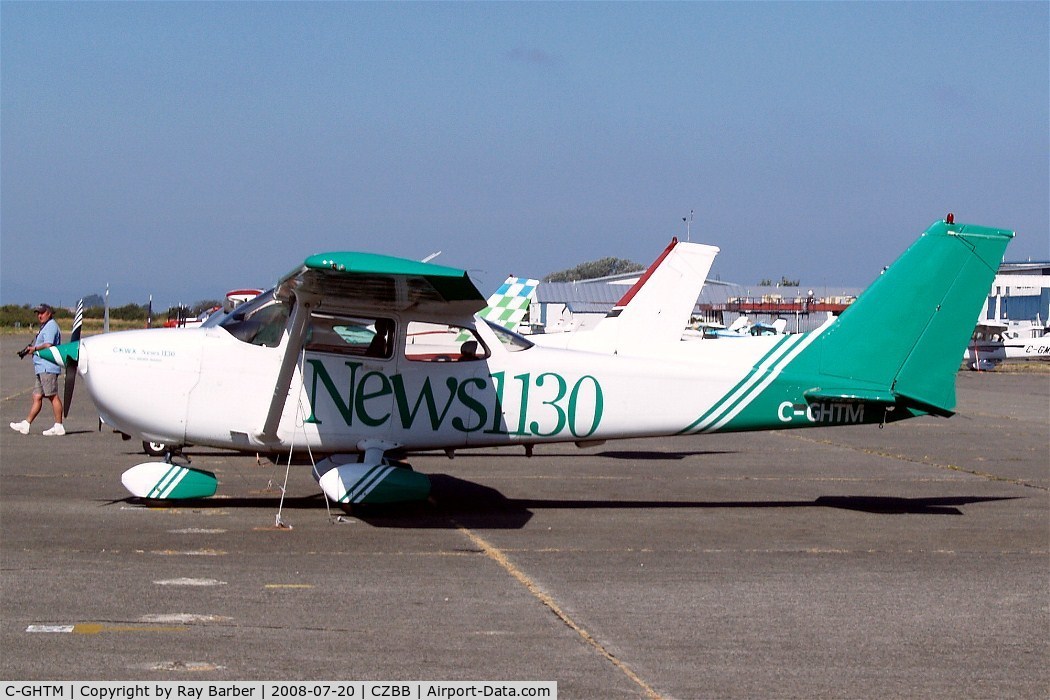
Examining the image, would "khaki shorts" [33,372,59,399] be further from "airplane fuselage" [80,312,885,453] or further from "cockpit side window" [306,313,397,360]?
"cockpit side window" [306,313,397,360]

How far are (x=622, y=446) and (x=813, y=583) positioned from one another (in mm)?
8306

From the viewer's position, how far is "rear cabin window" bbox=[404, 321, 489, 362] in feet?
30.8

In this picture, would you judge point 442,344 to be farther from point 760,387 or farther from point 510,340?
point 760,387

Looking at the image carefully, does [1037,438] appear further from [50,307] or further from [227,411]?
[50,307]

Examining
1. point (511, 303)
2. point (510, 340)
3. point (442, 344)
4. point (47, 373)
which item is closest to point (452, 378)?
point (442, 344)

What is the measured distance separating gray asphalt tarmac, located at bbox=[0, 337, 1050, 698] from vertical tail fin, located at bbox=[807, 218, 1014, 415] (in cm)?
117

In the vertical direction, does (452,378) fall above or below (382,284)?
below

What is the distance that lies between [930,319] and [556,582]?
4.48m

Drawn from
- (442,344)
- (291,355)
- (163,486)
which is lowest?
(163,486)

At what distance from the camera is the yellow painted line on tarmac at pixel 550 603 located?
5163mm

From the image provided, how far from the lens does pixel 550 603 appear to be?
21.5 ft

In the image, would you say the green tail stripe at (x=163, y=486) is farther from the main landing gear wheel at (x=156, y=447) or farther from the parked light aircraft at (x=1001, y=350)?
the parked light aircraft at (x=1001, y=350)

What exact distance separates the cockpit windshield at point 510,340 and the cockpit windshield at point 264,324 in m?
1.71

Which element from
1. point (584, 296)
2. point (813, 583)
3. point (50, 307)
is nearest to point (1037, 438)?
point (813, 583)
